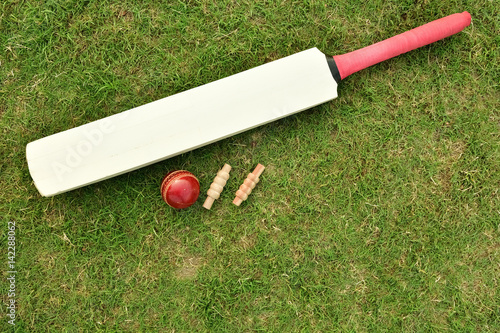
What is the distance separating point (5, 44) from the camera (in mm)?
2174

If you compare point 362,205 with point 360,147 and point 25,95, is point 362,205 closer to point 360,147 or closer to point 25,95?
point 360,147

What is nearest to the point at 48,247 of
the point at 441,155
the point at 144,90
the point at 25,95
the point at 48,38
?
the point at 25,95

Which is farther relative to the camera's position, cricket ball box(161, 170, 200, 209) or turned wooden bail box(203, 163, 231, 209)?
turned wooden bail box(203, 163, 231, 209)

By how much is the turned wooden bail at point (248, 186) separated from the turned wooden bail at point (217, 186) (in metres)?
0.10

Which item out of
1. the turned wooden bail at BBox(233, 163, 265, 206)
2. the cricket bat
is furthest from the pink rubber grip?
the turned wooden bail at BBox(233, 163, 265, 206)

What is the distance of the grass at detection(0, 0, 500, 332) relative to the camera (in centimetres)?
219

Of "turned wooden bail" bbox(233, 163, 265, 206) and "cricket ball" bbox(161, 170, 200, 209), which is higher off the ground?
"cricket ball" bbox(161, 170, 200, 209)

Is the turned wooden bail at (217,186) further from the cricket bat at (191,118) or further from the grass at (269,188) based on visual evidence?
the cricket bat at (191,118)

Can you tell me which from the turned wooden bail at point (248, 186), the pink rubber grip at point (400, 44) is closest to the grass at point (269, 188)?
the turned wooden bail at point (248, 186)

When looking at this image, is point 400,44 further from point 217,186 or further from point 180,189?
point 180,189

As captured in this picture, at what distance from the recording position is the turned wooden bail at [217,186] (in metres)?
2.14

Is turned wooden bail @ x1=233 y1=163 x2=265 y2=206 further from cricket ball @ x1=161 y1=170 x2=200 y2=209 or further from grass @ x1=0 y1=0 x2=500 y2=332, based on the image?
cricket ball @ x1=161 y1=170 x2=200 y2=209

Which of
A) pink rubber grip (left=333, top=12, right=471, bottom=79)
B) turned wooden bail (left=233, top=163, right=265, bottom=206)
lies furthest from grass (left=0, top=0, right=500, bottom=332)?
pink rubber grip (left=333, top=12, right=471, bottom=79)

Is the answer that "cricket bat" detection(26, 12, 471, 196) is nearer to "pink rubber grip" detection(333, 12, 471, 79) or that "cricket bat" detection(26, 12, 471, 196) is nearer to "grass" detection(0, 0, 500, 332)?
"pink rubber grip" detection(333, 12, 471, 79)
